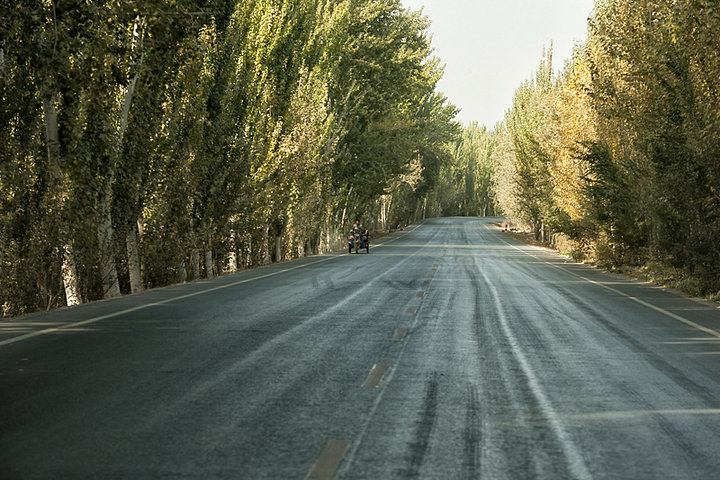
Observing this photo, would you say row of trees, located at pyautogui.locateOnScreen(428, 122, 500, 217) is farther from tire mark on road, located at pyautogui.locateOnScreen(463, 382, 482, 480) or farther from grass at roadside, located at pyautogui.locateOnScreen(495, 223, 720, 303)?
tire mark on road, located at pyautogui.locateOnScreen(463, 382, 482, 480)

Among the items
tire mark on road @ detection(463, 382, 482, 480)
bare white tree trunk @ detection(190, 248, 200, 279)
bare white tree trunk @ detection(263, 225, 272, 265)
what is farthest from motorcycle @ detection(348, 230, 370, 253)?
tire mark on road @ detection(463, 382, 482, 480)

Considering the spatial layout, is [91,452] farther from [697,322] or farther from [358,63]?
[358,63]

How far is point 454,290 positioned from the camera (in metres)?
20.3

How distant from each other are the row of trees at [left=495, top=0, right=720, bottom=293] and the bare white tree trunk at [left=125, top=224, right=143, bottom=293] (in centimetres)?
1253

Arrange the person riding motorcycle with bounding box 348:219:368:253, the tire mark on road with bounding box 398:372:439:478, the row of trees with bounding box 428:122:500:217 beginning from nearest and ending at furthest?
the tire mark on road with bounding box 398:372:439:478 < the person riding motorcycle with bounding box 348:219:368:253 < the row of trees with bounding box 428:122:500:217

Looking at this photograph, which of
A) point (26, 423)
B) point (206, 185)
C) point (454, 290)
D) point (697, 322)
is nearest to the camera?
point (26, 423)

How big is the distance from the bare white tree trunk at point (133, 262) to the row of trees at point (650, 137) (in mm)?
12531

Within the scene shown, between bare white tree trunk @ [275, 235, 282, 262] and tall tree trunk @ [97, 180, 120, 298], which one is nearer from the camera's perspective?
tall tree trunk @ [97, 180, 120, 298]

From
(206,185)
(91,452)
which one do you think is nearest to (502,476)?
(91,452)

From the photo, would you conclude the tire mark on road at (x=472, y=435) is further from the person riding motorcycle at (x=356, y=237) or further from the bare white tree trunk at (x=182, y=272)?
the person riding motorcycle at (x=356, y=237)

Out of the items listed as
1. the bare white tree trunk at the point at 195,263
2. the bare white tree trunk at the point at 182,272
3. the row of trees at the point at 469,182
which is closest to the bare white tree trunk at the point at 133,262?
the bare white tree trunk at the point at 182,272

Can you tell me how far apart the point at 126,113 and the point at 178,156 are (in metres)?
2.39

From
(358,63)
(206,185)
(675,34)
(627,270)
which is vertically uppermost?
(358,63)

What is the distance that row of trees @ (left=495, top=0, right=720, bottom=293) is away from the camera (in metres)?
19.7
